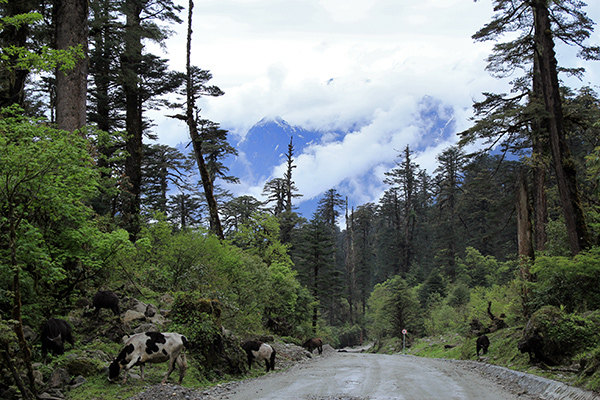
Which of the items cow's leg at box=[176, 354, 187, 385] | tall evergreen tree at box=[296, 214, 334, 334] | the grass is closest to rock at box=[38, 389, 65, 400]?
cow's leg at box=[176, 354, 187, 385]

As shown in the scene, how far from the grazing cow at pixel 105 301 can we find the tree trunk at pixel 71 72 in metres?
4.91

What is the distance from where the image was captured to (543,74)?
15.0m

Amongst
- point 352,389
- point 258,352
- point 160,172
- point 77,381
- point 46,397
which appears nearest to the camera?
point 46,397

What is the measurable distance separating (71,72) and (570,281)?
55.2 feet

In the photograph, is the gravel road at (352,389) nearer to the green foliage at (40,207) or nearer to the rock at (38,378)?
the rock at (38,378)

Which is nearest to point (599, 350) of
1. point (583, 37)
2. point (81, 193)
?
point (81, 193)

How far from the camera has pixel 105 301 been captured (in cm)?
1006

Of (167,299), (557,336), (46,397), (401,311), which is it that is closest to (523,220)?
(557,336)

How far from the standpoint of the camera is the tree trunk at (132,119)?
17.3 m

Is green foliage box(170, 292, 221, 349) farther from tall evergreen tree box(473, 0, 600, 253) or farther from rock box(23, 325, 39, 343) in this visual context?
tall evergreen tree box(473, 0, 600, 253)

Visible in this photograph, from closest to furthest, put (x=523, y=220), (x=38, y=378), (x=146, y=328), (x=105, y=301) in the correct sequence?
(x=38, y=378) → (x=105, y=301) → (x=146, y=328) → (x=523, y=220)

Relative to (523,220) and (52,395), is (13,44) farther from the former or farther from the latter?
(523,220)

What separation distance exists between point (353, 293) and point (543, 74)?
5044 cm

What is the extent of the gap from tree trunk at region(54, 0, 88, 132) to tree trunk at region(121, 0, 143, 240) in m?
4.12
